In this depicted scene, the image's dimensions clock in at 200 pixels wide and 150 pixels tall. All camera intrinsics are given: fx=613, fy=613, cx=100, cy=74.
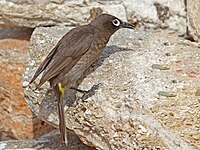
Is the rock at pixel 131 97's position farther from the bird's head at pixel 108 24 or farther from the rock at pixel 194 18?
the rock at pixel 194 18

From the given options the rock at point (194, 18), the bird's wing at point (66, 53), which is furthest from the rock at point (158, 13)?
the bird's wing at point (66, 53)

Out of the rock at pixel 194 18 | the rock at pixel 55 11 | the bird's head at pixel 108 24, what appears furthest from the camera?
the rock at pixel 55 11

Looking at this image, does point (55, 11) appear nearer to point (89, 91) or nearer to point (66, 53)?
point (66, 53)

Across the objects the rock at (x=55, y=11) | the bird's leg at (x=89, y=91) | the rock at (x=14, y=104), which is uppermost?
the rock at (x=55, y=11)

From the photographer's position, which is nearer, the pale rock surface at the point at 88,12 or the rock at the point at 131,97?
the rock at the point at 131,97

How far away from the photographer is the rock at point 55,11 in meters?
4.87

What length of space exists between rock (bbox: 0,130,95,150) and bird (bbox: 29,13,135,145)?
333 millimetres

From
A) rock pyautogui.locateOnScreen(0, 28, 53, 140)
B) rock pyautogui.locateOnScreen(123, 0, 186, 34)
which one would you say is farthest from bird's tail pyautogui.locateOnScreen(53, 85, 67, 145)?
rock pyautogui.locateOnScreen(123, 0, 186, 34)

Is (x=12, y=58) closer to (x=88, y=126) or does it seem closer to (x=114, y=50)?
(x=114, y=50)

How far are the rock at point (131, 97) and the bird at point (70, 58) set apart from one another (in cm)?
9

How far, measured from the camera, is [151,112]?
11.3ft

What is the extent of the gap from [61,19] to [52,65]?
112 cm

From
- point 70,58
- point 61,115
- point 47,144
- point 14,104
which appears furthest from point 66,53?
point 14,104

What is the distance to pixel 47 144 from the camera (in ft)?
14.1
